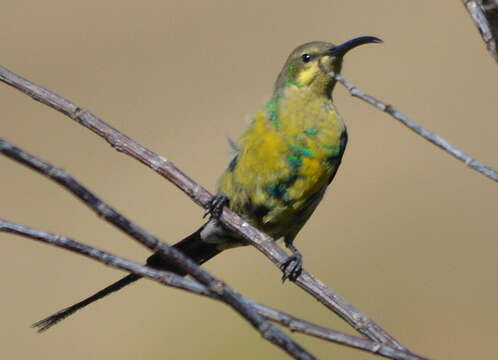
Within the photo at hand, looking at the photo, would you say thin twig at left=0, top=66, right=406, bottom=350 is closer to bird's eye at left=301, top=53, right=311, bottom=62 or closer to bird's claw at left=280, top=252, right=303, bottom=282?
bird's claw at left=280, top=252, right=303, bottom=282

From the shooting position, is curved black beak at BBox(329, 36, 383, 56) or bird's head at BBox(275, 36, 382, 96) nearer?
curved black beak at BBox(329, 36, 383, 56)

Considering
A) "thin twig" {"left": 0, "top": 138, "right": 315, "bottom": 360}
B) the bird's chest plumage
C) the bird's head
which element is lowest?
"thin twig" {"left": 0, "top": 138, "right": 315, "bottom": 360}

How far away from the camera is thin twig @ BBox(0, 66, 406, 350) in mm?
2227

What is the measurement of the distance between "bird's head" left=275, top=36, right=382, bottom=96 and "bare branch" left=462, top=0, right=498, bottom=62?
2459 mm

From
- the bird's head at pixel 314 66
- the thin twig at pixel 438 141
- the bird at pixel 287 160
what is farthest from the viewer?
the bird's head at pixel 314 66

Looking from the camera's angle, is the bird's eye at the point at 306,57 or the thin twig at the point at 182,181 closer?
the thin twig at the point at 182,181

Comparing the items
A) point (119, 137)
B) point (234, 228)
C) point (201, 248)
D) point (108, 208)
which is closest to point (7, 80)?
point (119, 137)

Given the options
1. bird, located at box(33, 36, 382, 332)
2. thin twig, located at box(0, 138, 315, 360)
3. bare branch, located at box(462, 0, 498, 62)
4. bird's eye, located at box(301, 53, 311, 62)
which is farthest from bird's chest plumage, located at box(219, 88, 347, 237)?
thin twig, located at box(0, 138, 315, 360)

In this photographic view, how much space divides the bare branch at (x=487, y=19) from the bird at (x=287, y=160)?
2.14 m

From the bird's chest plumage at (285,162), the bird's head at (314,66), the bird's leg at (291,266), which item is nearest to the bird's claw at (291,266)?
the bird's leg at (291,266)

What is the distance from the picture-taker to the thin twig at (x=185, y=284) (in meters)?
1.55

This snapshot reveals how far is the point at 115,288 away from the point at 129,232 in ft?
6.21

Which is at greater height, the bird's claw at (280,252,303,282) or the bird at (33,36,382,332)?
the bird at (33,36,382,332)

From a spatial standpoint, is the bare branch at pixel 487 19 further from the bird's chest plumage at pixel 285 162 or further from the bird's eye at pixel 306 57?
the bird's eye at pixel 306 57
